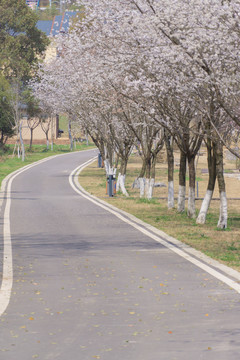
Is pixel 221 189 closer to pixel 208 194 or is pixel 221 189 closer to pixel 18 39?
pixel 208 194

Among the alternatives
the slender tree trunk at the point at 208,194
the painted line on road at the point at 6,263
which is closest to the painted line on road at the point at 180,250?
the slender tree trunk at the point at 208,194

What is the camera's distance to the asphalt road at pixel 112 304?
7422mm

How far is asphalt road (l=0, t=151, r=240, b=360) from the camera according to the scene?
7422 millimetres

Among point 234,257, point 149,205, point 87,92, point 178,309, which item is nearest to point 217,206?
point 149,205

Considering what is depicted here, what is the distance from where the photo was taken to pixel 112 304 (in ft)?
32.1

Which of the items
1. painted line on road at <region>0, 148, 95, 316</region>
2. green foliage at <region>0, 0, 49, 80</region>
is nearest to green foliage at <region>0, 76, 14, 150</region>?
green foliage at <region>0, 0, 49, 80</region>

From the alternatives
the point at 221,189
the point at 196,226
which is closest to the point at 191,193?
the point at 196,226

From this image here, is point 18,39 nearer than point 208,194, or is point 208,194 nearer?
point 208,194

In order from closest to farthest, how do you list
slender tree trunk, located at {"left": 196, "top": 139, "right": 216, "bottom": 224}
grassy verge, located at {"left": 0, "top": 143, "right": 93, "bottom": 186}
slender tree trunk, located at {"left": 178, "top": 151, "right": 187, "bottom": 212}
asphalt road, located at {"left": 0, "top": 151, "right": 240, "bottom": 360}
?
asphalt road, located at {"left": 0, "top": 151, "right": 240, "bottom": 360} → slender tree trunk, located at {"left": 196, "top": 139, "right": 216, "bottom": 224} → slender tree trunk, located at {"left": 178, "top": 151, "right": 187, "bottom": 212} → grassy verge, located at {"left": 0, "top": 143, "right": 93, "bottom": 186}

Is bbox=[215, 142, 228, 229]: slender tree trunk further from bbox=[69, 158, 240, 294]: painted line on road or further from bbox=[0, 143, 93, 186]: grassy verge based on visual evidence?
bbox=[0, 143, 93, 186]: grassy verge

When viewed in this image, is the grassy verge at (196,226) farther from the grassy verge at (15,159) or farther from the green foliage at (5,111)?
the green foliage at (5,111)

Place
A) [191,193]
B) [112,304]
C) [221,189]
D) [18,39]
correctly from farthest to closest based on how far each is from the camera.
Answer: [18,39] → [191,193] → [221,189] → [112,304]

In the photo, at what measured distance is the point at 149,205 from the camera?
103ft

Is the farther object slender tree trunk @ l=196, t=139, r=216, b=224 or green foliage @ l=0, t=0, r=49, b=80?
green foliage @ l=0, t=0, r=49, b=80
